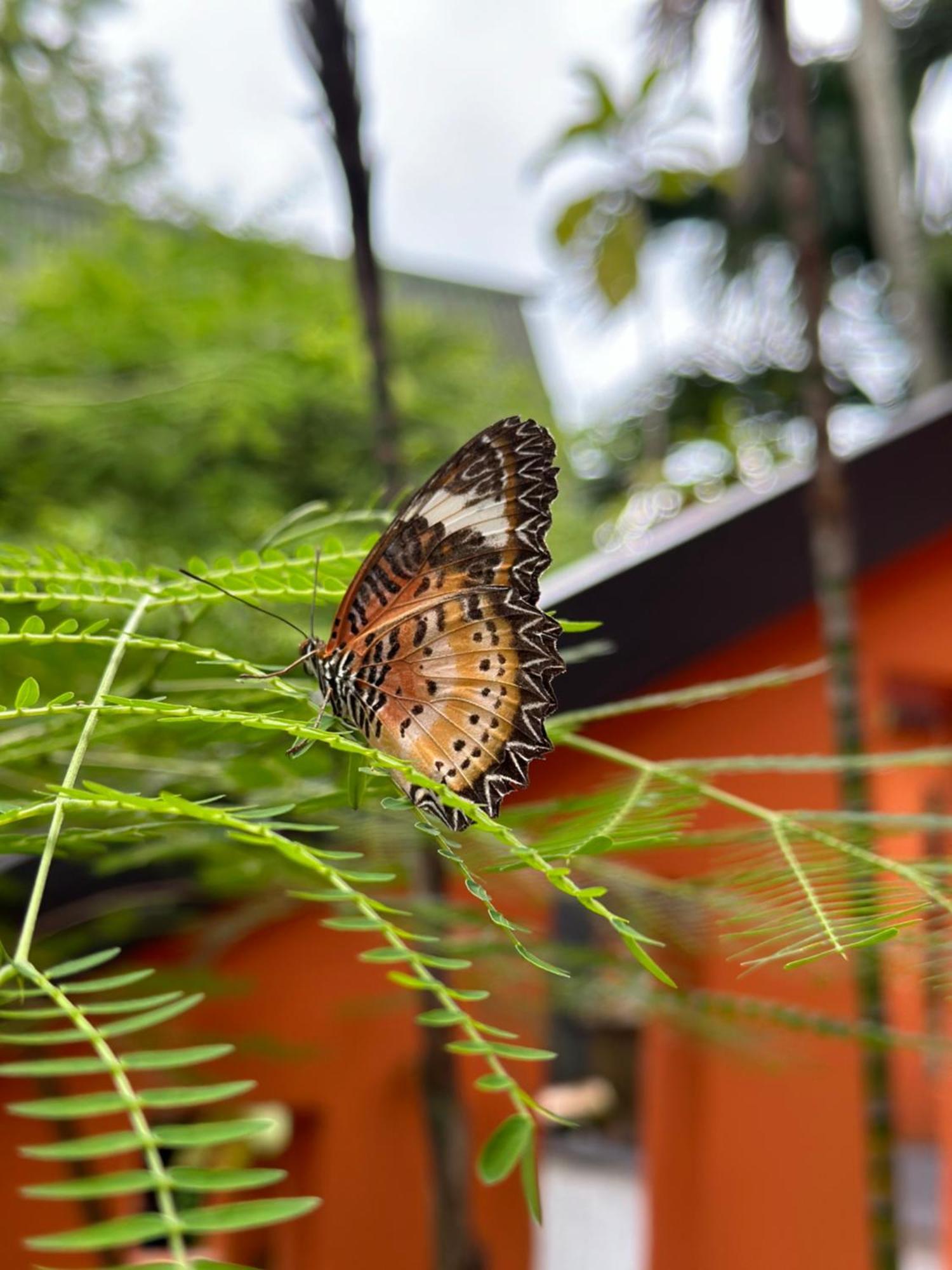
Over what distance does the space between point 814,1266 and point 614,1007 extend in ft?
1.96

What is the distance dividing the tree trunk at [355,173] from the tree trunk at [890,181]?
8852 millimetres

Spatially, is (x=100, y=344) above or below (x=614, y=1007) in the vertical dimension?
above

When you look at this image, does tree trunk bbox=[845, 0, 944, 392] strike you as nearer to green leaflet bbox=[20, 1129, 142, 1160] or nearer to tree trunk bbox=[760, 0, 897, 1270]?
tree trunk bbox=[760, 0, 897, 1270]

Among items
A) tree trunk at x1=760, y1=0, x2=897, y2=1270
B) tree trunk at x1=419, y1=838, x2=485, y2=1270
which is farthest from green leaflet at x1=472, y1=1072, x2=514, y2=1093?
tree trunk at x1=419, y1=838, x2=485, y2=1270

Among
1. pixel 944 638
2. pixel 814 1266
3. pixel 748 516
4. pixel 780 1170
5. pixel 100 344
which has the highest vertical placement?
pixel 100 344

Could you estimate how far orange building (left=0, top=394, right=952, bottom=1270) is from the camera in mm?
2236

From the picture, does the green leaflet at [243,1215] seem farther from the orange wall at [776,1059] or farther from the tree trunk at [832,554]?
the orange wall at [776,1059]

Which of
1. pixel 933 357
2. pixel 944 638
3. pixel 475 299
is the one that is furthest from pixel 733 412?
pixel 944 638

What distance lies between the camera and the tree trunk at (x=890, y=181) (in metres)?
9.76

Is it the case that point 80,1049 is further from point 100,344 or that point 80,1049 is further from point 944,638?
point 100,344

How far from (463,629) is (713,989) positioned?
171 cm

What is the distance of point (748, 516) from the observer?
2.25 meters

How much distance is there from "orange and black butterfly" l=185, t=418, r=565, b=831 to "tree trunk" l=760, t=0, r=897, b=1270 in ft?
1.60

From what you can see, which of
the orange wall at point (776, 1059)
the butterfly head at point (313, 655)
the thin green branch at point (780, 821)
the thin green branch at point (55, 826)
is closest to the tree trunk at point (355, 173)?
the orange wall at point (776, 1059)
